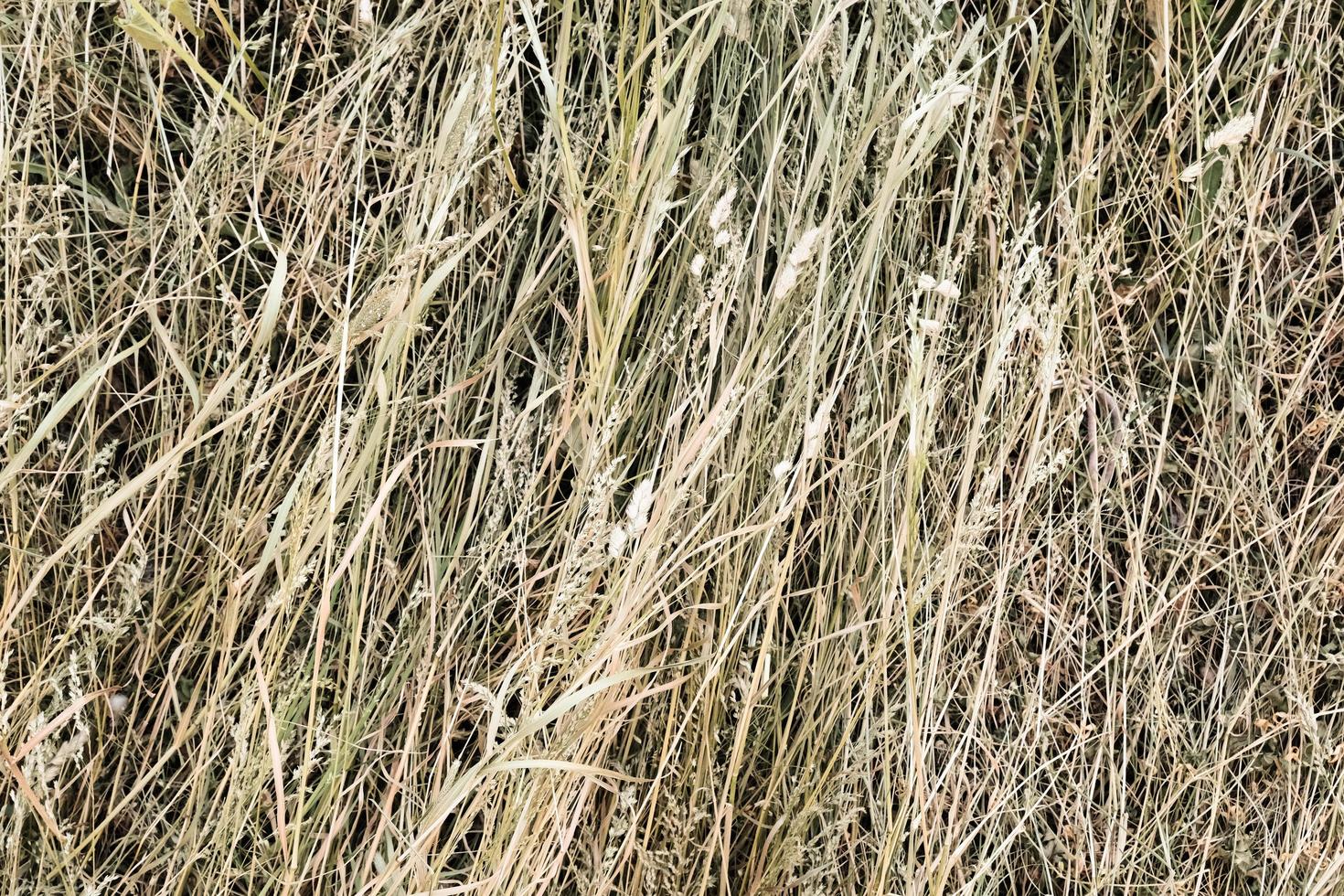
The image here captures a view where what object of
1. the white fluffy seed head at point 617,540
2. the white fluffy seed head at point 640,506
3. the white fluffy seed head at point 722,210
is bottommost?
the white fluffy seed head at point 617,540

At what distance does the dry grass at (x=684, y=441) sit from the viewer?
3.80 feet

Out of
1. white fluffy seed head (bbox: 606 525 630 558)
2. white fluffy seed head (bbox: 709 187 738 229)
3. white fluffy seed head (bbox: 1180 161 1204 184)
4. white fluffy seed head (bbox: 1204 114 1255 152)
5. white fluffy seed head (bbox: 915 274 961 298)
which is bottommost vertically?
white fluffy seed head (bbox: 606 525 630 558)

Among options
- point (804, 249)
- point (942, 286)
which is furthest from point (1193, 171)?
point (804, 249)

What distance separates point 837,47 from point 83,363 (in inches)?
39.3

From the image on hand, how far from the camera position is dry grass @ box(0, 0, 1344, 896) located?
45.6 inches

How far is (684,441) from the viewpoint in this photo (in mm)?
1183

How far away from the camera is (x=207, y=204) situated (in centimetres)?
124

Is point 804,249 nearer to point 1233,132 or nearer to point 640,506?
point 640,506

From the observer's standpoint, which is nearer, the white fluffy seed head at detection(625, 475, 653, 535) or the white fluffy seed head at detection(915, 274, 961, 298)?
the white fluffy seed head at detection(625, 475, 653, 535)

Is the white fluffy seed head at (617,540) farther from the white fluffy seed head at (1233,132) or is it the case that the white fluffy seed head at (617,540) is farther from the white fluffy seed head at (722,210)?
the white fluffy seed head at (1233,132)

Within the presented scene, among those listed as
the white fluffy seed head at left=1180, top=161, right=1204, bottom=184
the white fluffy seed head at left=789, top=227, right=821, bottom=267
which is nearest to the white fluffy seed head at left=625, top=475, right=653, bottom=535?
the white fluffy seed head at left=789, top=227, right=821, bottom=267

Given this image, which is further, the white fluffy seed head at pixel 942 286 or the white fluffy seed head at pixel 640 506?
the white fluffy seed head at pixel 942 286

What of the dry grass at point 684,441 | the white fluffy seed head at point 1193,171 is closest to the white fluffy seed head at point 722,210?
the dry grass at point 684,441

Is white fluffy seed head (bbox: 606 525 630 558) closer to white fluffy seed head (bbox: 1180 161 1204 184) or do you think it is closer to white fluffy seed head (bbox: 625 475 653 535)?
white fluffy seed head (bbox: 625 475 653 535)
